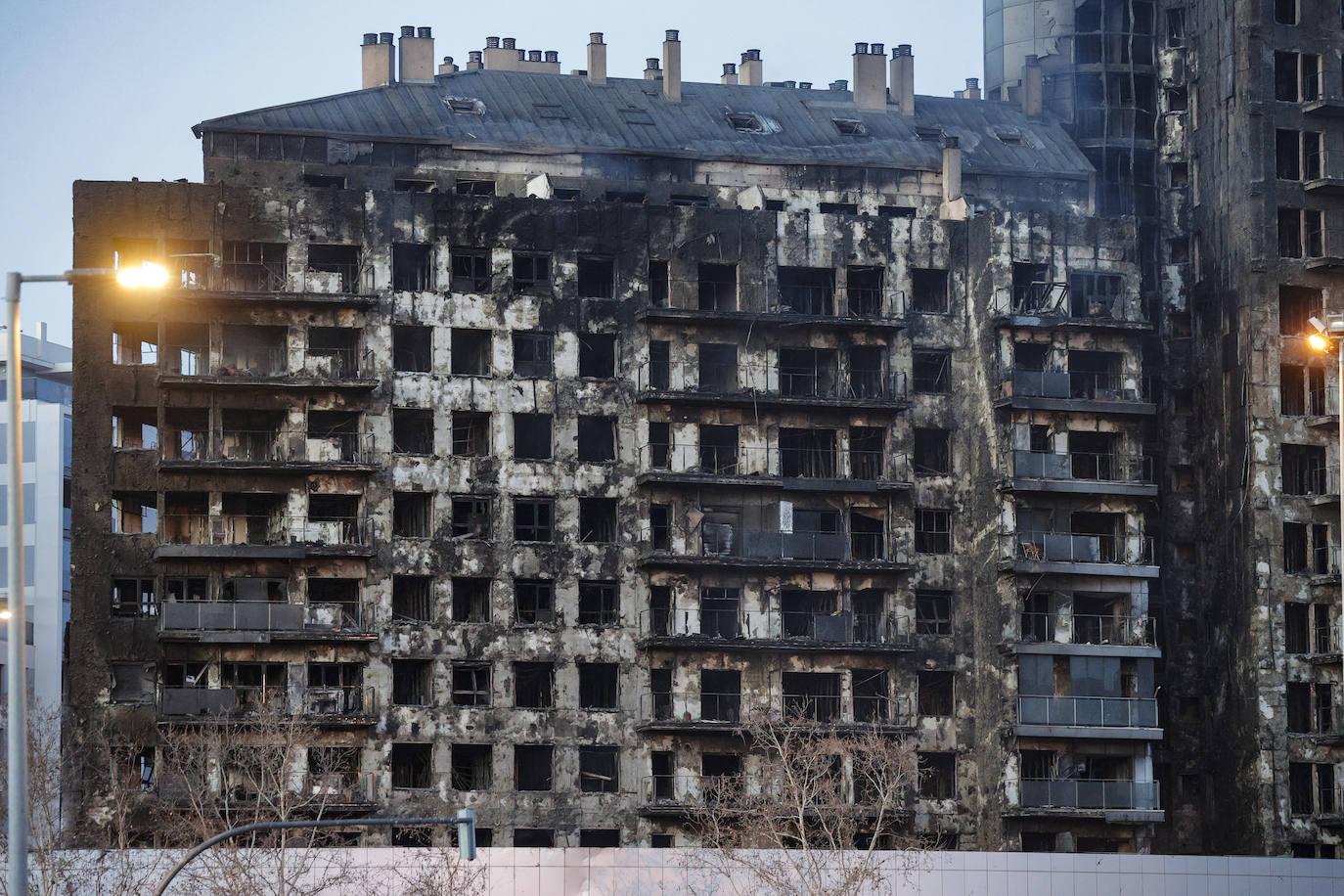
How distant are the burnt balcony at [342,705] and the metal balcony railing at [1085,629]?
26653 mm

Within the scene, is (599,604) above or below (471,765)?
above

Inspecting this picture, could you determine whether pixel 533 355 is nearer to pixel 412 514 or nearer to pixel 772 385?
pixel 412 514

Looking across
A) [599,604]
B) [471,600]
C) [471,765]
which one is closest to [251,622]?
[471,600]

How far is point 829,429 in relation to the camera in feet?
324

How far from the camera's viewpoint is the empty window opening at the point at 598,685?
95.2 m

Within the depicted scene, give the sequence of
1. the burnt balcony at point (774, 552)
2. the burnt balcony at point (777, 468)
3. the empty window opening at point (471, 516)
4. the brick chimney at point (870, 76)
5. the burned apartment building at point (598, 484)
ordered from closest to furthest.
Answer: the burned apartment building at point (598, 484), the empty window opening at point (471, 516), the burnt balcony at point (774, 552), the burnt balcony at point (777, 468), the brick chimney at point (870, 76)

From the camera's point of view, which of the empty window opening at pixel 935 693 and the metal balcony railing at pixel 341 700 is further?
the empty window opening at pixel 935 693

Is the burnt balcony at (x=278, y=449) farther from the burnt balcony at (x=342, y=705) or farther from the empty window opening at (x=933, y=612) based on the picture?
the empty window opening at (x=933, y=612)

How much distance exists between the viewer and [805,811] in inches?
3568

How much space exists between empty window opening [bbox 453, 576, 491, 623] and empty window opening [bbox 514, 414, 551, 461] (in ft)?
18.4

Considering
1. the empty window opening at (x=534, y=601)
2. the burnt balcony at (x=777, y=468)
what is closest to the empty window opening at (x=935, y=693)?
the burnt balcony at (x=777, y=468)

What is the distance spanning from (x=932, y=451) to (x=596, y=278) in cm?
1621

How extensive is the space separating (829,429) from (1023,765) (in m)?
16.0

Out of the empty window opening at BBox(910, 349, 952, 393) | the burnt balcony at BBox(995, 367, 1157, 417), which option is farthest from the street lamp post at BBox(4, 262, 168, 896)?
the empty window opening at BBox(910, 349, 952, 393)
